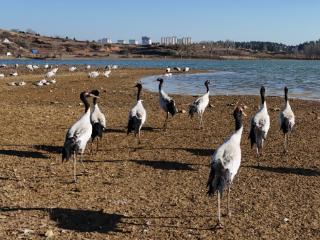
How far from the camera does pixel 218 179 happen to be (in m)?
9.77

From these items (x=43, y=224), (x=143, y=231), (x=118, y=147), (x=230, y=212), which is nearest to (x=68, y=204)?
(x=43, y=224)

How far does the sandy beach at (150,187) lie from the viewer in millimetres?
9547

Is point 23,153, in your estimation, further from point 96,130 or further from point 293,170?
point 293,170

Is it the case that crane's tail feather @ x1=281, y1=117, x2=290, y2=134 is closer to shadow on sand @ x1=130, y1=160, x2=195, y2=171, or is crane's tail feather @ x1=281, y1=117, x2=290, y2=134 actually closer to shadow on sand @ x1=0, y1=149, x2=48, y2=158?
shadow on sand @ x1=130, y1=160, x2=195, y2=171

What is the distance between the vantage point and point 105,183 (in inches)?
492

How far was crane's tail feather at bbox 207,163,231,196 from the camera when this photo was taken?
31.9ft

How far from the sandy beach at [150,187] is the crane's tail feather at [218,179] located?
76 centimetres

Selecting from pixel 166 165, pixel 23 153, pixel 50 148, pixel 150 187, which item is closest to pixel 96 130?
pixel 50 148

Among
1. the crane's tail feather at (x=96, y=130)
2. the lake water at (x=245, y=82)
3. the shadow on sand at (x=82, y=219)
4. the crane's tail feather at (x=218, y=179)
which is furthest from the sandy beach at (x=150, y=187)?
the lake water at (x=245, y=82)

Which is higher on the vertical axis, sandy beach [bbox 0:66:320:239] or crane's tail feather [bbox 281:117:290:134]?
crane's tail feather [bbox 281:117:290:134]

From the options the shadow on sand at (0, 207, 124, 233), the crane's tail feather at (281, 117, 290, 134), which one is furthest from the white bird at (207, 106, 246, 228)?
the crane's tail feather at (281, 117, 290, 134)

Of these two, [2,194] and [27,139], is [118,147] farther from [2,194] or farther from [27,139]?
[2,194]

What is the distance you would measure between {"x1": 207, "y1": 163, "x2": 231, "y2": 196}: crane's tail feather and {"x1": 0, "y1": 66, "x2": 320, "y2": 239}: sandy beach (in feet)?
2.48

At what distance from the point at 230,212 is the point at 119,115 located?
14.6 meters
